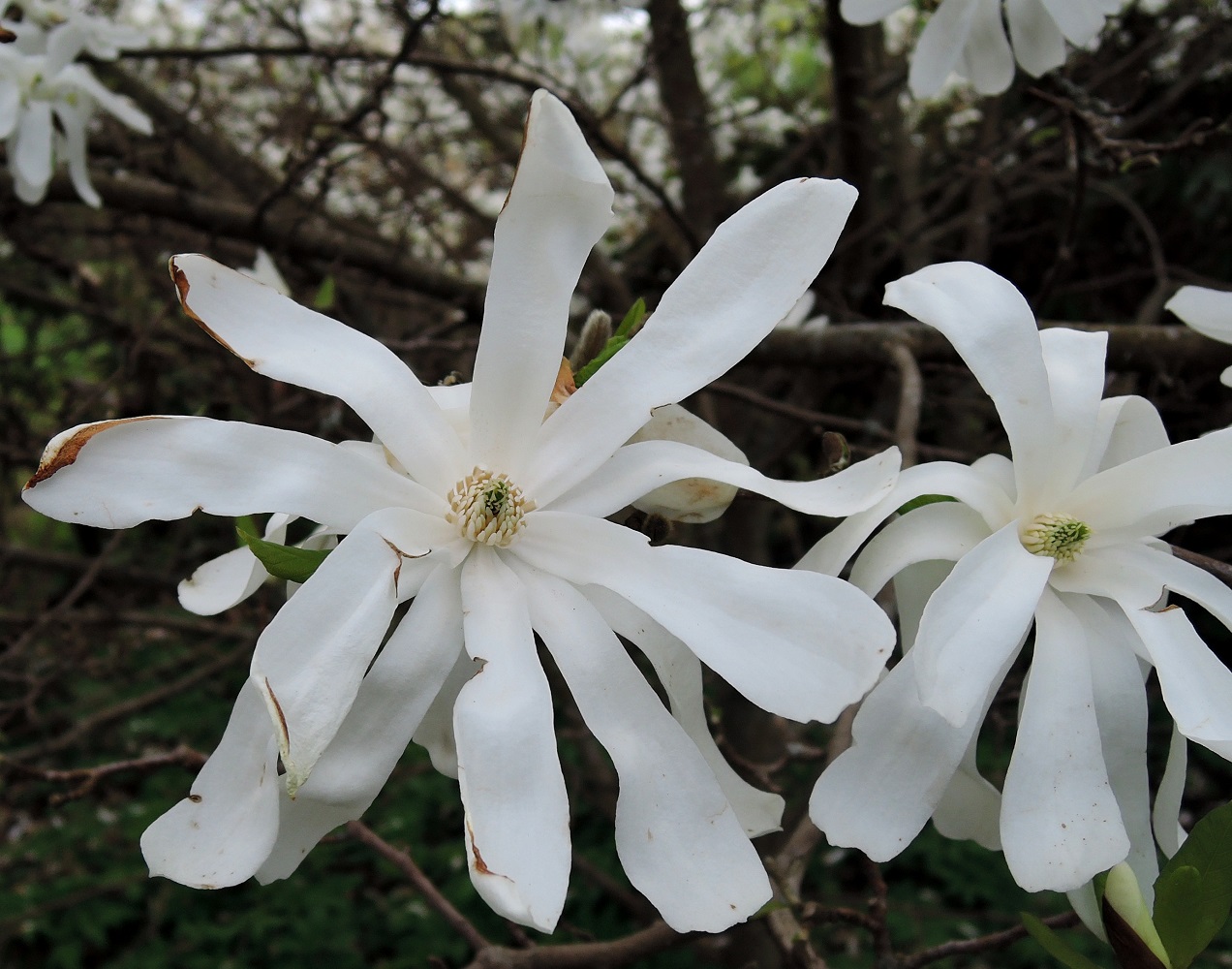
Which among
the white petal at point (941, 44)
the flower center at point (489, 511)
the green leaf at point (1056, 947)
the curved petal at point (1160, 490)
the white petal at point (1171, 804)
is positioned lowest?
the green leaf at point (1056, 947)

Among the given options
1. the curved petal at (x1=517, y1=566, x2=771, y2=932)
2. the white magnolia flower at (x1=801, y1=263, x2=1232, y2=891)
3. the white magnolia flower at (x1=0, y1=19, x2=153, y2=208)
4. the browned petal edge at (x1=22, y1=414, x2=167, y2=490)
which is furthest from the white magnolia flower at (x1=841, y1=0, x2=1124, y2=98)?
the white magnolia flower at (x1=0, y1=19, x2=153, y2=208)

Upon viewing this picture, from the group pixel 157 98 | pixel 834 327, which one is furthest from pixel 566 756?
pixel 157 98

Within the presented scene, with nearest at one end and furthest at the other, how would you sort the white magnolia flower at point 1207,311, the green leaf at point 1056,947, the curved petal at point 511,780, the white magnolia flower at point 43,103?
the curved petal at point 511,780 → the green leaf at point 1056,947 → the white magnolia flower at point 1207,311 → the white magnolia flower at point 43,103

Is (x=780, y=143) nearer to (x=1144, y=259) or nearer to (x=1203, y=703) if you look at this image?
(x=1144, y=259)

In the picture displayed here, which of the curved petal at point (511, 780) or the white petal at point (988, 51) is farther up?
the white petal at point (988, 51)

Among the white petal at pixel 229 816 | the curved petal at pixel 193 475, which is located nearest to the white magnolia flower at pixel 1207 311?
the curved petal at pixel 193 475

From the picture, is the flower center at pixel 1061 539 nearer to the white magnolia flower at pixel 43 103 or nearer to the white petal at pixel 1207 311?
the white petal at pixel 1207 311

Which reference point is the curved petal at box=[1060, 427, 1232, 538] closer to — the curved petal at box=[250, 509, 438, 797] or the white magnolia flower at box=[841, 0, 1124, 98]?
the curved petal at box=[250, 509, 438, 797]
